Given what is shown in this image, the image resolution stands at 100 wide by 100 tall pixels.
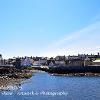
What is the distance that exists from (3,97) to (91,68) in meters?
118

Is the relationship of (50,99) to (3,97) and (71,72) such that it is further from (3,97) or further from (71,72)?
(71,72)

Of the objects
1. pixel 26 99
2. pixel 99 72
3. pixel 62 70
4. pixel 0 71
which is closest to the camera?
pixel 26 99

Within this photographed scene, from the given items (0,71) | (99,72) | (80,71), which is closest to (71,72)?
(80,71)

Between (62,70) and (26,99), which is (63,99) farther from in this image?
(62,70)

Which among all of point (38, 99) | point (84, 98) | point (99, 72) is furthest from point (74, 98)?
point (99, 72)

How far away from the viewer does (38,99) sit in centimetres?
5594

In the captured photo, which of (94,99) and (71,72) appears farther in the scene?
(71,72)

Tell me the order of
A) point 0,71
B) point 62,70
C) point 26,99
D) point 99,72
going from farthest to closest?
point 62,70, point 99,72, point 0,71, point 26,99

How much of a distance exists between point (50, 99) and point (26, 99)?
377 cm

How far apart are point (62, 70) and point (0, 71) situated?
178 feet

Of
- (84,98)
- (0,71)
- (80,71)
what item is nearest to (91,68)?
(80,71)

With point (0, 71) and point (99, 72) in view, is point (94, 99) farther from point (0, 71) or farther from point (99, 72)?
point (99, 72)

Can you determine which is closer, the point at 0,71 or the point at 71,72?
the point at 0,71

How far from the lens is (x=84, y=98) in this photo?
58.7 meters
